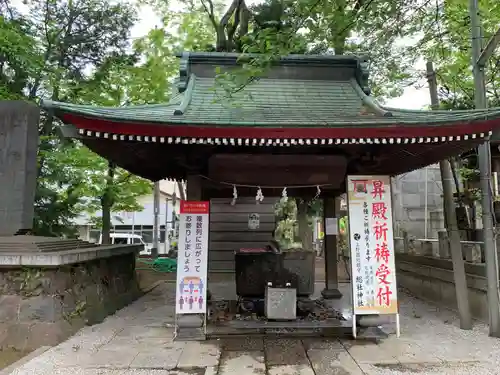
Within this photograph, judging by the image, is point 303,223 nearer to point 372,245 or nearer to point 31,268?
point 372,245

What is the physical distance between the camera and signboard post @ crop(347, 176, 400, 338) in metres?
7.35

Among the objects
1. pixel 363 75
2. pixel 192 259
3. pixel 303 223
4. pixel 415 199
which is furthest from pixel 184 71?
pixel 303 223

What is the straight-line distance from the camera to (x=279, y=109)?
824 centimetres

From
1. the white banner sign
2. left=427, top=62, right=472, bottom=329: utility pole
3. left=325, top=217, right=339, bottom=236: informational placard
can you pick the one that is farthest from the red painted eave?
left=325, top=217, right=339, bottom=236: informational placard

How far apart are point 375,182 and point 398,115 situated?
1.35 m

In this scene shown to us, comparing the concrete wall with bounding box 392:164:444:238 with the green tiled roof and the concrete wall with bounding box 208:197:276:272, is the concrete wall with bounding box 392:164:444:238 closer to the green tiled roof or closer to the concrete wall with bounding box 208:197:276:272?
the concrete wall with bounding box 208:197:276:272

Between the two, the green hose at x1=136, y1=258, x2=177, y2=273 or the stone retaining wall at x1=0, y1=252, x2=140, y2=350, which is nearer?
the stone retaining wall at x1=0, y1=252, x2=140, y2=350

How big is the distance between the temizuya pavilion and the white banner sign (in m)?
0.59

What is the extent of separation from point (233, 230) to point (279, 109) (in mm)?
10094

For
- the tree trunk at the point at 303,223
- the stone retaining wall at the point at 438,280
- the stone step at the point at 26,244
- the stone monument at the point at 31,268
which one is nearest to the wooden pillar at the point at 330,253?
the stone retaining wall at the point at 438,280

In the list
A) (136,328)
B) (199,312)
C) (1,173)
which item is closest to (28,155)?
(1,173)

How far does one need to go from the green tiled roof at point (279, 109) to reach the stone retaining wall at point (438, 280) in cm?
391

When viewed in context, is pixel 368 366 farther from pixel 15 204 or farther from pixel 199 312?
pixel 15 204

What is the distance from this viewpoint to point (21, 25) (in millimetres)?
12914
